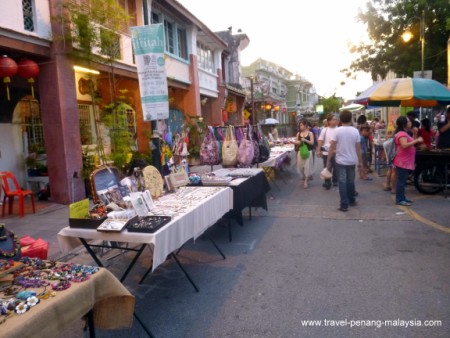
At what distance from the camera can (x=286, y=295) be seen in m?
3.88

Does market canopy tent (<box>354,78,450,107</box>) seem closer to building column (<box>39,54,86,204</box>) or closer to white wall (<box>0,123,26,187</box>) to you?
building column (<box>39,54,86,204</box>)

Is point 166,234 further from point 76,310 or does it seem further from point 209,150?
point 209,150

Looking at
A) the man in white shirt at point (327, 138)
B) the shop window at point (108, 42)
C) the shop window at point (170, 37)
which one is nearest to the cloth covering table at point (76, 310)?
the shop window at point (108, 42)

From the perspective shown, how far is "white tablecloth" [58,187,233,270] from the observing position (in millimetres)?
3291

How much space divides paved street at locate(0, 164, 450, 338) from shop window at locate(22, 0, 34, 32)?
13.4 ft

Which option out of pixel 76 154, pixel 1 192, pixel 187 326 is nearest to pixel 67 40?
pixel 76 154

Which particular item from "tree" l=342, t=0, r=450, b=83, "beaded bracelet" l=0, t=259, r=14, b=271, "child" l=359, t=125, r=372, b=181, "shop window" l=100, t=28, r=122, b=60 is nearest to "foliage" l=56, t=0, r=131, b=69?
"shop window" l=100, t=28, r=122, b=60

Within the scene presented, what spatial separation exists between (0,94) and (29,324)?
9.13m

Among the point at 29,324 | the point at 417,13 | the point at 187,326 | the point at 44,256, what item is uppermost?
the point at 417,13

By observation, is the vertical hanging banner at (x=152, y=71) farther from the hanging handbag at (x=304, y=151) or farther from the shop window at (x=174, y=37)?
the shop window at (x=174, y=37)

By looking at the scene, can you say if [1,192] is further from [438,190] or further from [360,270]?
[438,190]

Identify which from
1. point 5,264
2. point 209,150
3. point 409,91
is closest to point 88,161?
point 209,150

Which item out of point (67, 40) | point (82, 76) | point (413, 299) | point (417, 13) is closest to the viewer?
point (413, 299)

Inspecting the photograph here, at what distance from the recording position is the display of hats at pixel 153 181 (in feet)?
15.5
